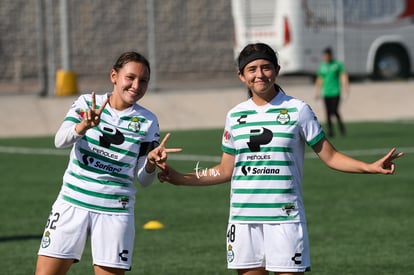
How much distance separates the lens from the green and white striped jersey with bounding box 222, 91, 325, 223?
741 centimetres

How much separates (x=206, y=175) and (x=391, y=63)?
32825 millimetres

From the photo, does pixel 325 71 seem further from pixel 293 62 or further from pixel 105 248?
pixel 105 248

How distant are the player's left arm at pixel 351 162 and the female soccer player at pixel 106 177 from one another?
957 millimetres

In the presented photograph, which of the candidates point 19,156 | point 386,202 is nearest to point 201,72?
point 19,156

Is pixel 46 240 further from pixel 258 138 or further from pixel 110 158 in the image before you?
pixel 258 138

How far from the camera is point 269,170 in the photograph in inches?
292

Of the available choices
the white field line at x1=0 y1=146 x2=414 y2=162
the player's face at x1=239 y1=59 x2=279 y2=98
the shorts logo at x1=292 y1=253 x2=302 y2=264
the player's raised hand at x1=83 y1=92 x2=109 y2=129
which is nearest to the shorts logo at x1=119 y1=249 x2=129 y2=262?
the player's raised hand at x1=83 y1=92 x2=109 y2=129

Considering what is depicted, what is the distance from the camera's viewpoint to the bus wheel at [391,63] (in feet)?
130

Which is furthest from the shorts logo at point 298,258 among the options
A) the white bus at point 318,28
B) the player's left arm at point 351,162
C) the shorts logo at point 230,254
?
the white bus at point 318,28

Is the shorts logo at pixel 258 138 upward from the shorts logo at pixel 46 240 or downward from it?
upward

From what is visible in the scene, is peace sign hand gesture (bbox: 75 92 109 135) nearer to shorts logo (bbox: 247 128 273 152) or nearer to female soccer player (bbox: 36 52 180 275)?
female soccer player (bbox: 36 52 180 275)

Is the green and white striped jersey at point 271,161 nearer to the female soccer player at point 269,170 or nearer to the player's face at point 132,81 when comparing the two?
the female soccer player at point 269,170

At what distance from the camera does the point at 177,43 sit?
44406 mm

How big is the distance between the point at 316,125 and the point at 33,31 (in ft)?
117
